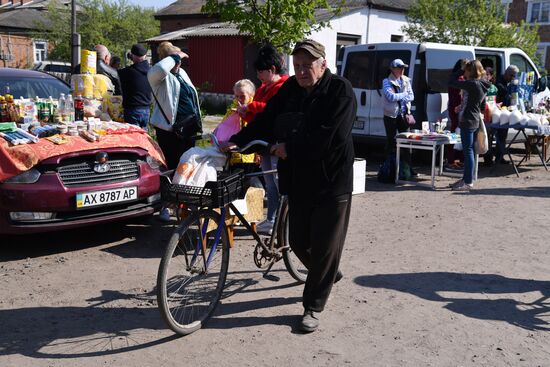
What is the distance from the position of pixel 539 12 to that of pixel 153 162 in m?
43.9

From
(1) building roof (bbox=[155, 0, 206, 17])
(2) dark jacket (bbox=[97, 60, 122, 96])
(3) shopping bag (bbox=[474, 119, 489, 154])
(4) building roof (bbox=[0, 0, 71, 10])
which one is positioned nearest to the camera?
(2) dark jacket (bbox=[97, 60, 122, 96])

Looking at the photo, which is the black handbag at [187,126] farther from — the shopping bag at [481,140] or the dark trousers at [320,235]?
the shopping bag at [481,140]

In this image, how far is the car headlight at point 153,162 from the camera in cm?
633

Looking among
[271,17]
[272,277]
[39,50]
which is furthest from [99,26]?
[272,277]

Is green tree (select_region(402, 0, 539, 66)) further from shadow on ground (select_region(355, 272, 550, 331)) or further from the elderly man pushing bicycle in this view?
the elderly man pushing bicycle

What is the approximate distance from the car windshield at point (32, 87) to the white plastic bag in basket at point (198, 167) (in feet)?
9.57

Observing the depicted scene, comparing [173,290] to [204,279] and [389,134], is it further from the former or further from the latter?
[389,134]

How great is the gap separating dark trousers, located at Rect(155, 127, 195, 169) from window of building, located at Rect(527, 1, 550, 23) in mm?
42319

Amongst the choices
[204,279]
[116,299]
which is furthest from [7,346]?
[204,279]

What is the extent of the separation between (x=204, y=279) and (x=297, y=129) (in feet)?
4.17

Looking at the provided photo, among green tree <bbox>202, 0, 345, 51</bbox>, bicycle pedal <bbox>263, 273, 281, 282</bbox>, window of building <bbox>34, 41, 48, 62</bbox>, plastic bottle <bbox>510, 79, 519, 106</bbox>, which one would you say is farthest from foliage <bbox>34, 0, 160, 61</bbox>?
bicycle pedal <bbox>263, 273, 281, 282</bbox>

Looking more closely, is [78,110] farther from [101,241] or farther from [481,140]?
[481,140]

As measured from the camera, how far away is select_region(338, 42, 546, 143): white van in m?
10.5

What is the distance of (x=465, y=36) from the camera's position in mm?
22734
